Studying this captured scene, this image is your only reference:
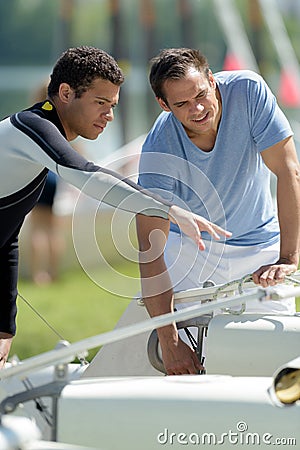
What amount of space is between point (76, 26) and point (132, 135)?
1620 millimetres

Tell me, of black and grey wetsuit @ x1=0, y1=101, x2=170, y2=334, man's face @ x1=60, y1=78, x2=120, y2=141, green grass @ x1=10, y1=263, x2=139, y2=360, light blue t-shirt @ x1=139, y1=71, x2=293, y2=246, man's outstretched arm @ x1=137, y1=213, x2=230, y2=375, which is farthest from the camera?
green grass @ x1=10, y1=263, x2=139, y2=360

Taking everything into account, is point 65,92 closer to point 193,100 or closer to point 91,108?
point 91,108

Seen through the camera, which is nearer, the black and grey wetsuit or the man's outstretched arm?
the black and grey wetsuit

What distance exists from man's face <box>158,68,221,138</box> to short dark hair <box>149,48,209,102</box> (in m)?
0.02

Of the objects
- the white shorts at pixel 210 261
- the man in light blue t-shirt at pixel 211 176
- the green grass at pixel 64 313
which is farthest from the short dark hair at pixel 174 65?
the green grass at pixel 64 313

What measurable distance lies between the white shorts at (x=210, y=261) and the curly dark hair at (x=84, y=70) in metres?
0.62

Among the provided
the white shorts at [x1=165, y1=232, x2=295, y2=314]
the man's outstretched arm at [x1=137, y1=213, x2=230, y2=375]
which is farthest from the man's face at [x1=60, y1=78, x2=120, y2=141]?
the white shorts at [x1=165, y1=232, x2=295, y2=314]

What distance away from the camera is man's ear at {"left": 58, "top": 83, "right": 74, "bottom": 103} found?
258 centimetres

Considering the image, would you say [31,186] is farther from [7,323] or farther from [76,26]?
[76,26]

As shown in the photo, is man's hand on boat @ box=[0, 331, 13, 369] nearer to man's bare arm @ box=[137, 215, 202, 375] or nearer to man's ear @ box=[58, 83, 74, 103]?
man's bare arm @ box=[137, 215, 202, 375]

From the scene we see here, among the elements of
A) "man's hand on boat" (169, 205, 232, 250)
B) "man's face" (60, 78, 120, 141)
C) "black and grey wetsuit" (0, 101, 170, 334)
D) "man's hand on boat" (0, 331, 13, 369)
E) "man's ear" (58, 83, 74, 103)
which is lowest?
"man's hand on boat" (0, 331, 13, 369)

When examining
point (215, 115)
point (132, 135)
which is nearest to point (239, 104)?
point (215, 115)

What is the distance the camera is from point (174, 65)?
2.74 meters

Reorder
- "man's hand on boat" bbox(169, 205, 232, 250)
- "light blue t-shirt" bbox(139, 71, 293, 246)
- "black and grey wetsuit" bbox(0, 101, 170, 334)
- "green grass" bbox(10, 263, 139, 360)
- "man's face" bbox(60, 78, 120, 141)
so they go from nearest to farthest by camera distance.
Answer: "man's hand on boat" bbox(169, 205, 232, 250) → "black and grey wetsuit" bbox(0, 101, 170, 334) → "man's face" bbox(60, 78, 120, 141) → "light blue t-shirt" bbox(139, 71, 293, 246) → "green grass" bbox(10, 263, 139, 360)
